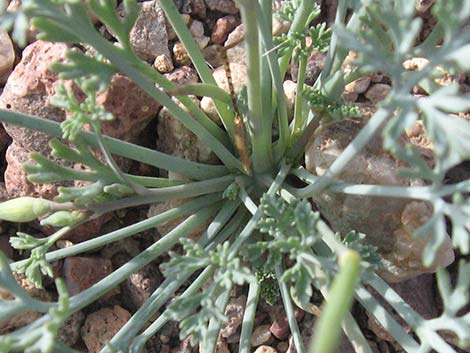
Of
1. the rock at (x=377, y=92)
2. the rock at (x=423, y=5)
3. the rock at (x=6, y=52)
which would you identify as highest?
the rock at (x=6, y=52)

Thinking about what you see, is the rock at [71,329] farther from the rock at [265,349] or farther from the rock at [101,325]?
the rock at [265,349]

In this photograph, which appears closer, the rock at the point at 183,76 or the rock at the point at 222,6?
the rock at the point at 183,76

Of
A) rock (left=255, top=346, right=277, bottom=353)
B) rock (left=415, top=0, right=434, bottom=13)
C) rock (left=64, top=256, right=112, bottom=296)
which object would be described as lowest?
rock (left=255, top=346, right=277, bottom=353)

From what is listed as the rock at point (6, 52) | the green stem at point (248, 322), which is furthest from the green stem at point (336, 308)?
the rock at point (6, 52)

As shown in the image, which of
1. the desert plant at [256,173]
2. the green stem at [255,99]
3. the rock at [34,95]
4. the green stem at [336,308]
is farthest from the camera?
the rock at [34,95]

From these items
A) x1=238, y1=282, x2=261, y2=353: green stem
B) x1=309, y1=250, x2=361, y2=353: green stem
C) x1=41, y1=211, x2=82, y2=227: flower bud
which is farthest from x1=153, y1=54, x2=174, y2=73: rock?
x1=309, y1=250, x2=361, y2=353: green stem

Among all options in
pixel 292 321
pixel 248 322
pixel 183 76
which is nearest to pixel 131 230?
pixel 248 322

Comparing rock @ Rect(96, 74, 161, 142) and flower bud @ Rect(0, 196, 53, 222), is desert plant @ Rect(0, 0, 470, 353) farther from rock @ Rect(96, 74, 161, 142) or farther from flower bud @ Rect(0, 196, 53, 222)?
rock @ Rect(96, 74, 161, 142)
